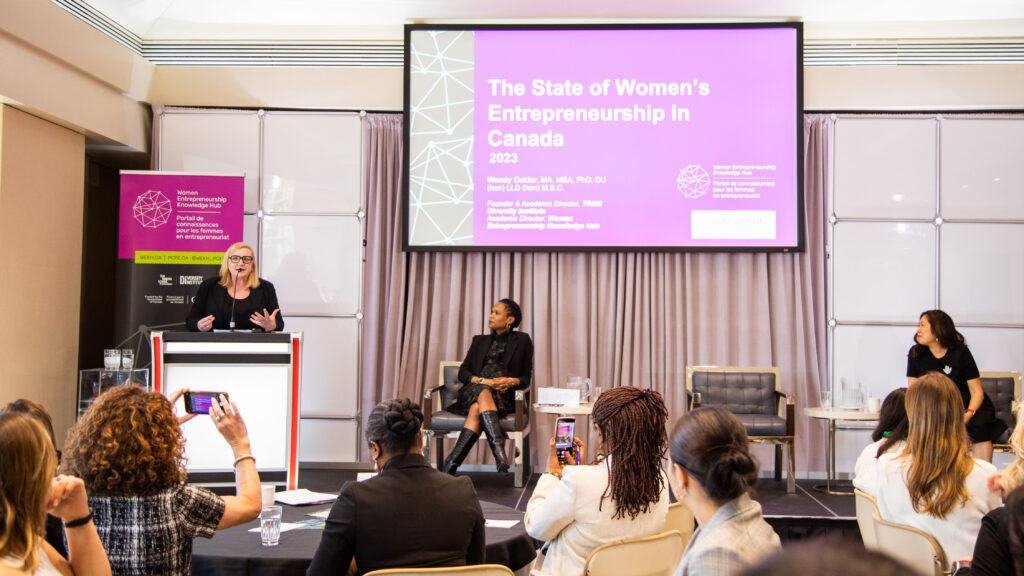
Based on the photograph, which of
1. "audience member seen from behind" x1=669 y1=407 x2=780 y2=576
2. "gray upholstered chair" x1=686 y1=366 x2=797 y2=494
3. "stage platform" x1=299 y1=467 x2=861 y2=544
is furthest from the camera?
"gray upholstered chair" x1=686 y1=366 x2=797 y2=494

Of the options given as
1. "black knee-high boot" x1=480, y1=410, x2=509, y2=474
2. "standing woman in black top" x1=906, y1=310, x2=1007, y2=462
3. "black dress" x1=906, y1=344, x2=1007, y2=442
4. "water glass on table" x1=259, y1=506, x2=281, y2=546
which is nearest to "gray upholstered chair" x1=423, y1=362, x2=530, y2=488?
"black knee-high boot" x1=480, y1=410, x2=509, y2=474

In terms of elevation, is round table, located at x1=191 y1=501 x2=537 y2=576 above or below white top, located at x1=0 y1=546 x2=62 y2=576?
below

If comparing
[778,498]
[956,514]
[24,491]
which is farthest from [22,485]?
[778,498]

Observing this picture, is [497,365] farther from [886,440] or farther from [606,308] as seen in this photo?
[886,440]

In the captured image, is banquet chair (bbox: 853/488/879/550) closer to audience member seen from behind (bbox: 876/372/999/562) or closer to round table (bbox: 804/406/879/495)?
audience member seen from behind (bbox: 876/372/999/562)

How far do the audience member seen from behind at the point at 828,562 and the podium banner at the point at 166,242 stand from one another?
6.41m

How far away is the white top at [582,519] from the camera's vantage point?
2.53 meters

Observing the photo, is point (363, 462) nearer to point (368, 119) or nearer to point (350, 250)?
point (350, 250)

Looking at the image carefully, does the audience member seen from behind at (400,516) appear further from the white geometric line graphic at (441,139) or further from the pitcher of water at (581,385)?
the white geometric line graphic at (441,139)

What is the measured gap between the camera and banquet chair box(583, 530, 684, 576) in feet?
7.87

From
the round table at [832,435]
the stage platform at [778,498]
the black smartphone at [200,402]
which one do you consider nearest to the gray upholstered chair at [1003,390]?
the round table at [832,435]

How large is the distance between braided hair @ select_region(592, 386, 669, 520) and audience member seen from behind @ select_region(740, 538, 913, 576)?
1909 mm

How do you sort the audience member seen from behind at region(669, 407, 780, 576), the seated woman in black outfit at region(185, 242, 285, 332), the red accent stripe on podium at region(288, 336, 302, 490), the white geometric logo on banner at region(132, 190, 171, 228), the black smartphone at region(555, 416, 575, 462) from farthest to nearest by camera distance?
the white geometric logo on banner at region(132, 190, 171, 228)
the seated woman in black outfit at region(185, 242, 285, 332)
the red accent stripe on podium at region(288, 336, 302, 490)
the black smartphone at region(555, 416, 575, 462)
the audience member seen from behind at region(669, 407, 780, 576)

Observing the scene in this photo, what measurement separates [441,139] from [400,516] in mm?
4782
